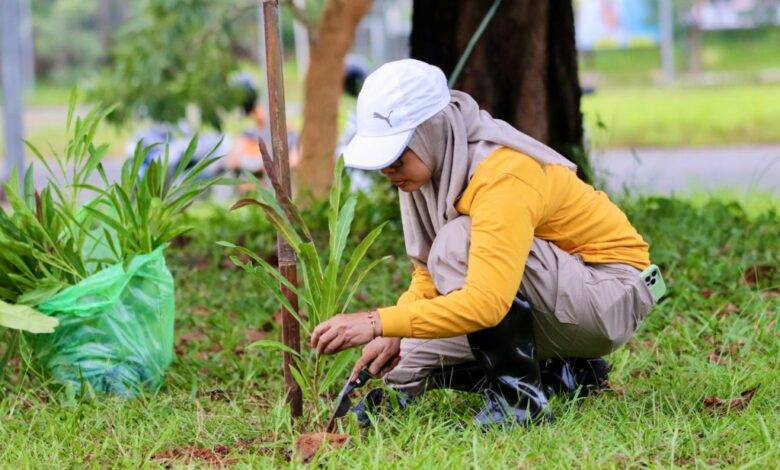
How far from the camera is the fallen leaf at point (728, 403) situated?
9.60 ft

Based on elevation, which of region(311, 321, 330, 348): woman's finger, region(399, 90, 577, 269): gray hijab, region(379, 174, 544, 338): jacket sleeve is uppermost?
region(399, 90, 577, 269): gray hijab

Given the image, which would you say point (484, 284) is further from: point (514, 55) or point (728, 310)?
point (514, 55)

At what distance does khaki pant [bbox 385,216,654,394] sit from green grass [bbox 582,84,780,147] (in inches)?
277

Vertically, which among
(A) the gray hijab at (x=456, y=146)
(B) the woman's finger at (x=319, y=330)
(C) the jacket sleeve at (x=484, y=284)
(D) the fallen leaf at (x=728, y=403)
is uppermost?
(A) the gray hijab at (x=456, y=146)

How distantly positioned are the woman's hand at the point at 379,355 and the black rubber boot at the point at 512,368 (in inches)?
7.2

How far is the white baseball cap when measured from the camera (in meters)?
2.61

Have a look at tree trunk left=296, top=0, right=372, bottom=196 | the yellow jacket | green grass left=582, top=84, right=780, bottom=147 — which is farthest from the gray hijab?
green grass left=582, top=84, right=780, bottom=147

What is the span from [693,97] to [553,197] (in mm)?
15723

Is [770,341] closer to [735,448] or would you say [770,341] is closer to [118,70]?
[735,448]

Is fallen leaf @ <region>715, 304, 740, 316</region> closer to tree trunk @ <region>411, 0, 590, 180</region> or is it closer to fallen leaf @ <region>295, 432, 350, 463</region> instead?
tree trunk @ <region>411, 0, 590, 180</region>

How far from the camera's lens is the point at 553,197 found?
2771 millimetres

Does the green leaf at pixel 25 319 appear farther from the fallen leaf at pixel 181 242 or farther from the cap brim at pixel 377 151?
the fallen leaf at pixel 181 242

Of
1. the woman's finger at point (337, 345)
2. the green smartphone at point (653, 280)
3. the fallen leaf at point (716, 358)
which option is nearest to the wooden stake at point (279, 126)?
the woman's finger at point (337, 345)

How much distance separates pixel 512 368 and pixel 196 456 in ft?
2.41
